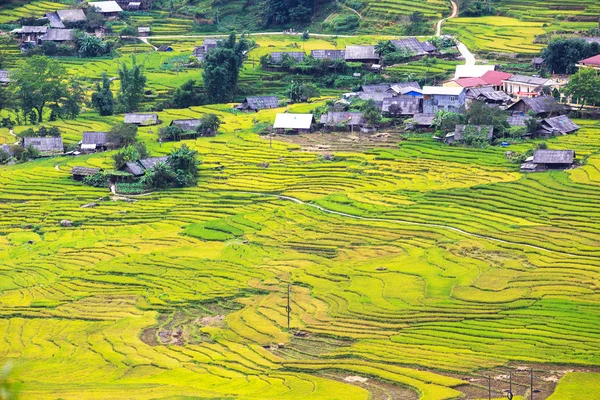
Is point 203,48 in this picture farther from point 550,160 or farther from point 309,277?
point 309,277

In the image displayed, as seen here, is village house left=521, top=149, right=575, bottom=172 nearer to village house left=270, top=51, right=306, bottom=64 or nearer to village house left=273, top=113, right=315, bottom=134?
village house left=273, top=113, right=315, bottom=134

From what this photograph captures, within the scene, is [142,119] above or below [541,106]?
below

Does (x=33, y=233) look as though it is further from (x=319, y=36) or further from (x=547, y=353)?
→ (x=319, y=36)

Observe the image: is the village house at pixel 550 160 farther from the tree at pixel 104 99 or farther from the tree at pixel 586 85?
the tree at pixel 104 99

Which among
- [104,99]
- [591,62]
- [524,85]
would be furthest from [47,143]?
[591,62]

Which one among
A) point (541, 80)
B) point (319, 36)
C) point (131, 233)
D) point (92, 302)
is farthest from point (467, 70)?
point (92, 302)

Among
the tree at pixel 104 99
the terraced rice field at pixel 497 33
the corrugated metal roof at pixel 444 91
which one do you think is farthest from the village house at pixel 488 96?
the tree at pixel 104 99

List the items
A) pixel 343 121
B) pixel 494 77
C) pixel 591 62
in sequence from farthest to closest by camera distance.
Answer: pixel 494 77, pixel 591 62, pixel 343 121

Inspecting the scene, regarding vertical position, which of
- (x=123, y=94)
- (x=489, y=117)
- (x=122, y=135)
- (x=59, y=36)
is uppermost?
(x=59, y=36)
